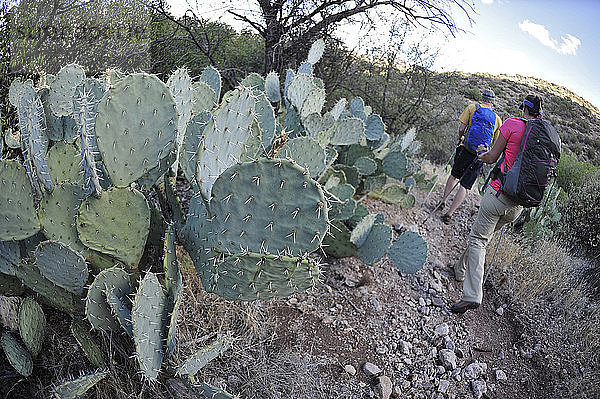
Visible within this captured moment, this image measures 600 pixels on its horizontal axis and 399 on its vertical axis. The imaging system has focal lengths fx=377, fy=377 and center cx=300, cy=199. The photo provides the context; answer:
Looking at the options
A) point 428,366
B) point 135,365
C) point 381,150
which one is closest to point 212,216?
point 135,365

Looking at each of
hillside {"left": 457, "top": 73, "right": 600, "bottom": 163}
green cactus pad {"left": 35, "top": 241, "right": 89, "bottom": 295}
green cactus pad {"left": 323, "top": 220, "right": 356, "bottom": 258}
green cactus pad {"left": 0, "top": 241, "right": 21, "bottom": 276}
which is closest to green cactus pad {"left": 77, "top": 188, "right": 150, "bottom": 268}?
green cactus pad {"left": 35, "top": 241, "right": 89, "bottom": 295}

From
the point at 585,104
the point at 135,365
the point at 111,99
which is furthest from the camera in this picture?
the point at 585,104

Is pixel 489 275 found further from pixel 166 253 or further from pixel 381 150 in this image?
pixel 166 253

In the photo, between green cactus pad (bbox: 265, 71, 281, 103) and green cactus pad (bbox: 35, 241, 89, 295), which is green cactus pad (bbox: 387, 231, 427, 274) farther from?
green cactus pad (bbox: 35, 241, 89, 295)

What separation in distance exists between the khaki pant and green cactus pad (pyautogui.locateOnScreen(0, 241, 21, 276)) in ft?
9.23

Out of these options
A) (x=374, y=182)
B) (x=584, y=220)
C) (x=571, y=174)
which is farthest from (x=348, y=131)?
(x=571, y=174)

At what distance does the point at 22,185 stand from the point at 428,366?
232 cm

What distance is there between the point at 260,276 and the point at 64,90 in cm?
159

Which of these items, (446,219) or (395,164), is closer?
(395,164)

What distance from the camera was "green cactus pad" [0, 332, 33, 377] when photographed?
4.99 ft

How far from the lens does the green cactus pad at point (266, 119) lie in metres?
2.21

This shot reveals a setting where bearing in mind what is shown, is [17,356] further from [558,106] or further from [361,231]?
[558,106]

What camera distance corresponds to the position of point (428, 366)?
230 cm

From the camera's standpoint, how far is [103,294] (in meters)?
1.39
